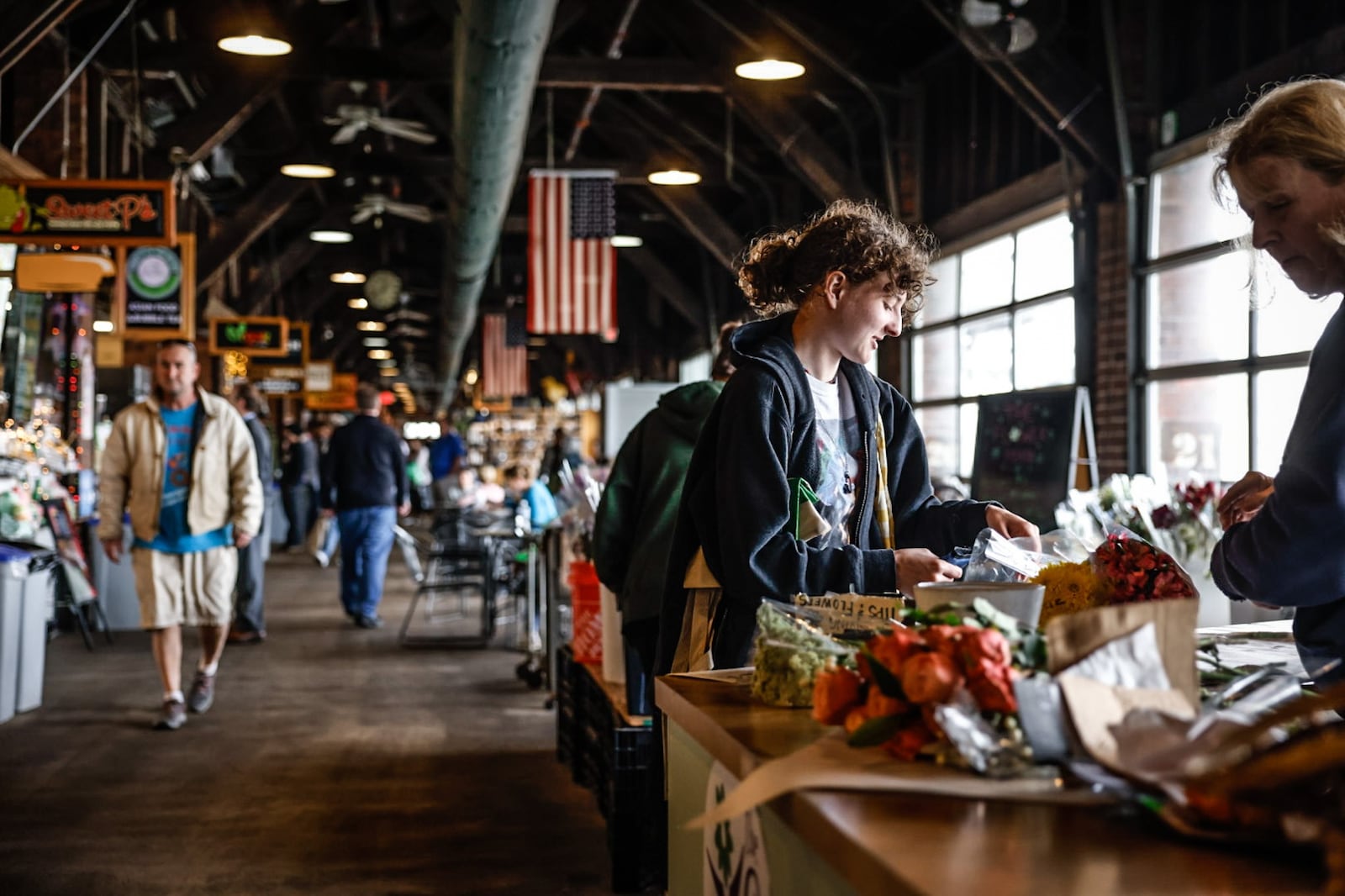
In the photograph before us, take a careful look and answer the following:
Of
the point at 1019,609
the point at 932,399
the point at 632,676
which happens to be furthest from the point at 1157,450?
the point at 1019,609

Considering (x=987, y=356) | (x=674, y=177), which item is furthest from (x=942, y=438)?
(x=674, y=177)

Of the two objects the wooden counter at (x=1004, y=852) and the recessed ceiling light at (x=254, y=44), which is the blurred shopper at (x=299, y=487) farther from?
the wooden counter at (x=1004, y=852)

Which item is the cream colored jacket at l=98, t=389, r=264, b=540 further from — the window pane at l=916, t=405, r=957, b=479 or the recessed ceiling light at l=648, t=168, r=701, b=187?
the window pane at l=916, t=405, r=957, b=479

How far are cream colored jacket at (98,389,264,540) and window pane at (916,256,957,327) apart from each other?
507cm

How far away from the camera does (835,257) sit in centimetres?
254

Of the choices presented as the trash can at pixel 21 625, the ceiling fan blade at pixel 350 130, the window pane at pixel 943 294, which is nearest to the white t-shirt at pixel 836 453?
the trash can at pixel 21 625

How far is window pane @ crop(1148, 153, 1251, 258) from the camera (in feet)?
21.2

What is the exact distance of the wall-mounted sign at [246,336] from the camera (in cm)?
1473

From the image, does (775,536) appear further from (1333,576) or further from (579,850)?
(579,850)

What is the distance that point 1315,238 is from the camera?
5.88ft

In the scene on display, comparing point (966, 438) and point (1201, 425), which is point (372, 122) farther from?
point (1201, 425)

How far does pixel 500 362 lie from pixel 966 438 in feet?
43.1

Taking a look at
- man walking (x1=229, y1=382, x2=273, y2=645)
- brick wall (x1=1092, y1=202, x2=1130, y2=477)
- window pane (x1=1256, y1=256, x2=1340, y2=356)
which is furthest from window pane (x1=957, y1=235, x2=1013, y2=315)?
man walking (x1=229, y1=382, x2=273, y2=645)

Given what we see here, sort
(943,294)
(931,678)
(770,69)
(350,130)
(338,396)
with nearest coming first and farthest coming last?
1. (931,678)
2. (770,69)
3. (943,294)
4. (350,130)
5. (338,396)
